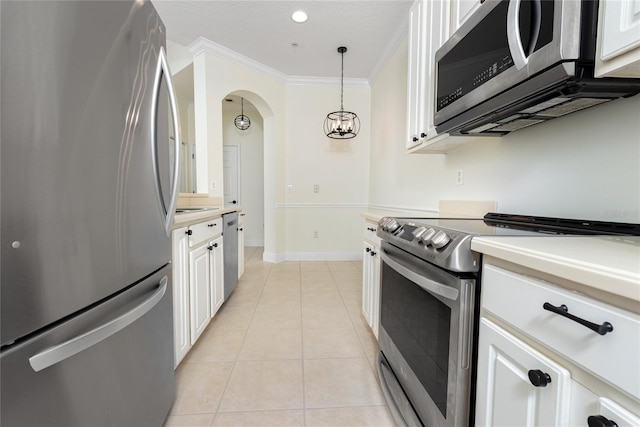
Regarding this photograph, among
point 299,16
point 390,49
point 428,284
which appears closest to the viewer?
point 428,284

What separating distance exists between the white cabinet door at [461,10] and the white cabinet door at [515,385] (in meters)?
1.31

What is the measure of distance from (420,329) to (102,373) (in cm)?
106

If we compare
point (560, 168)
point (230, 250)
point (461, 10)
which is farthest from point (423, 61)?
point (230, 250)

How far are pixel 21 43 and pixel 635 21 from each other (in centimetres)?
133

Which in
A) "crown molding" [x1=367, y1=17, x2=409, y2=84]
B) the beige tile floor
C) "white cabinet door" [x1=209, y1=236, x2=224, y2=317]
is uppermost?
"crown molding" [x1=367, y1=17, x2=409, y2=84]

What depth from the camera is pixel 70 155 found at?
2.22 ft

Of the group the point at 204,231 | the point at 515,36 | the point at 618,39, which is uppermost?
the point at 515,36

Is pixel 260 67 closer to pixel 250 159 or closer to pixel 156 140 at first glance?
pixel 250 159

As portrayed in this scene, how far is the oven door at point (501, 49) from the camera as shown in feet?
2.51

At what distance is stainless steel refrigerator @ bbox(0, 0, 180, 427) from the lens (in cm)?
57

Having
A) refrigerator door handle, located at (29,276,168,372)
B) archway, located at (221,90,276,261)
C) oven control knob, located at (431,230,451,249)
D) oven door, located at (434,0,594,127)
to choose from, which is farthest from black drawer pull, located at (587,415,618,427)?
archway, located at (221,90,276,261)

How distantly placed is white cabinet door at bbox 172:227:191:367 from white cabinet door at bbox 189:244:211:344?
63mm

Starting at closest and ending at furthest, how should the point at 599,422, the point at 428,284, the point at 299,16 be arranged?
1. the point at 599,422
2. the point at 428,284
3. the point at 299,16

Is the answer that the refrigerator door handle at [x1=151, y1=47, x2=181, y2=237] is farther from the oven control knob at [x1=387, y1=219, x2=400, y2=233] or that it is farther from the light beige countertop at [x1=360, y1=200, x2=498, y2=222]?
the light beige countertop at [x1=360, y1=200, x2=498, y2=222]
